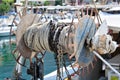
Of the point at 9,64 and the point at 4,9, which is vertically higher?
the point at 9,64

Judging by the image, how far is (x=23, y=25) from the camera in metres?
5.16

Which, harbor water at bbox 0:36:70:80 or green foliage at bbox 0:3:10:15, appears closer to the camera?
harbor water at bbox 0:36:70:80

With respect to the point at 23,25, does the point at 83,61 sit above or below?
below

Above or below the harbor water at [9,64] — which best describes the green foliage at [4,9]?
below

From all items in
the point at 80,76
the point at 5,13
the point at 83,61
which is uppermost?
the point at 83,61

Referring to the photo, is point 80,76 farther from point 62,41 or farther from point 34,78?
point 62,41

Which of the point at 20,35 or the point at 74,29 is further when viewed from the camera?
the point at 20,35

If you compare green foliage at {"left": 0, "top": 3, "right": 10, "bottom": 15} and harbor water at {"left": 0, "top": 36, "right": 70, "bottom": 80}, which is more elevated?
harbor water at {"left": 0, "top": 36, "right": 70, "bottom": 80}

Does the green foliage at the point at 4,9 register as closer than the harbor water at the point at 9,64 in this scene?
No

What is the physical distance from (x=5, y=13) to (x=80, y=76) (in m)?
40.3

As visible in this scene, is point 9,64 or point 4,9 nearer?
→ point 9,64

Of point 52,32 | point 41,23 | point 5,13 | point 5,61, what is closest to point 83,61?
point 52,32

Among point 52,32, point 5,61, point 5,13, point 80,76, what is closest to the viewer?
point 52,32

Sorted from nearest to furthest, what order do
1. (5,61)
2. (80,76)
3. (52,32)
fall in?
(52,32), (80,76), (5,61)
